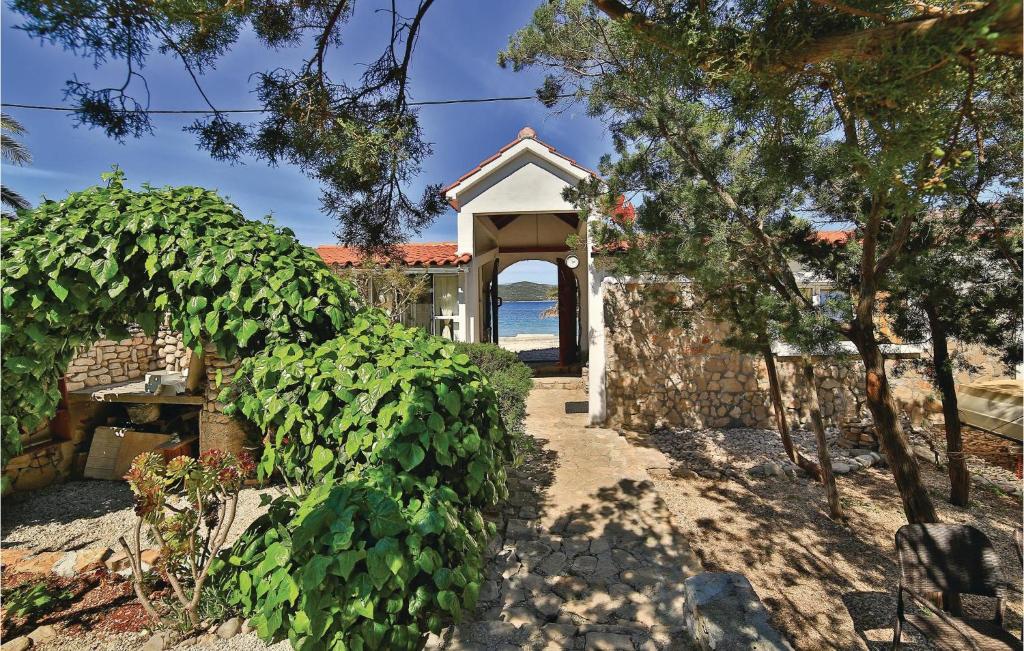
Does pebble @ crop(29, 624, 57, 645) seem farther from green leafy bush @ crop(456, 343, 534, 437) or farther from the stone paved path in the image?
green leafy bush @ crop(456, 343, 534, 437)

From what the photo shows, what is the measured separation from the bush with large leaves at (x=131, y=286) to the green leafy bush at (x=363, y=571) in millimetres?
1283

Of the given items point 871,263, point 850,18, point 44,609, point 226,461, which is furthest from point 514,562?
point 850,18

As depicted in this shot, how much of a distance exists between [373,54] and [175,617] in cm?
581

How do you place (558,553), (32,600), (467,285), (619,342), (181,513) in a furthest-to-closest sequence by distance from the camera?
1. (467,285)
2. (619,342)
3. (558,553)
4. (32,600)
5. (181,513)

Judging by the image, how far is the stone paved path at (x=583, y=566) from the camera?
3.25 metres

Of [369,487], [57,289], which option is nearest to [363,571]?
[369,487]

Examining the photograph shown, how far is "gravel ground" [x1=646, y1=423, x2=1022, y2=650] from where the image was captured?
378cm

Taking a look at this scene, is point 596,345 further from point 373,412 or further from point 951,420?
point 373,412

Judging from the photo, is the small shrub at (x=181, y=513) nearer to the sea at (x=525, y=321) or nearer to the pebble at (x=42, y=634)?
the pebble at (x=42, y=634)

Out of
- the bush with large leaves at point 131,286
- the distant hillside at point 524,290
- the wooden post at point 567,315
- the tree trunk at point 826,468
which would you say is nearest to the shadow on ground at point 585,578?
the tree trunk at point 826,468

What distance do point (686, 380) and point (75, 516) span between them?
10466 mm

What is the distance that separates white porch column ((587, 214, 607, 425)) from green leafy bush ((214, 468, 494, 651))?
7.31 metres

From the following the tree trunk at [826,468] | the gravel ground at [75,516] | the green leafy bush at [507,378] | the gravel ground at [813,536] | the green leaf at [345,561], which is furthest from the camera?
the green leafy bush at [507,378]

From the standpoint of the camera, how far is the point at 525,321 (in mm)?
97188
